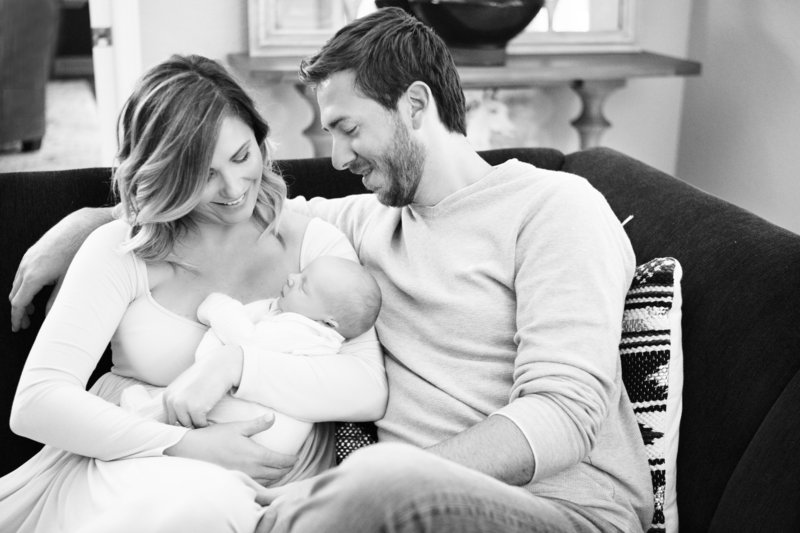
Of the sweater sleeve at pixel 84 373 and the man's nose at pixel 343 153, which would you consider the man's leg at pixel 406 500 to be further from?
the man's nose at pixel 343 153

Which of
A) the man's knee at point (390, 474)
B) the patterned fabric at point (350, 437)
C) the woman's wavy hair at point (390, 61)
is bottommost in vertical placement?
the patterned fabric at point (350, 437)

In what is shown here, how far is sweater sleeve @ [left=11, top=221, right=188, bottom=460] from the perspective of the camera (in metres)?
1.40

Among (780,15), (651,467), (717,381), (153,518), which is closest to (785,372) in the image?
(717,381)

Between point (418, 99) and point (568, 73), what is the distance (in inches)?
52.8

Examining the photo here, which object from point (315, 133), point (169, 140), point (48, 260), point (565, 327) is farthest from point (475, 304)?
point (315, 133)

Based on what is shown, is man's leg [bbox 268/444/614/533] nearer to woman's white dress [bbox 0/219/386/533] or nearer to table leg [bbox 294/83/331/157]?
woman's white dress [bbox 0/219/386/533]

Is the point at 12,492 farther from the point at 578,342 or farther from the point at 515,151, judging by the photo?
the point at 515,151

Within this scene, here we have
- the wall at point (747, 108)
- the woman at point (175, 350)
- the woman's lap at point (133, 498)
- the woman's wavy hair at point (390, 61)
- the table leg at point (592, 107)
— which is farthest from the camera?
the table leg at point (592, 107)

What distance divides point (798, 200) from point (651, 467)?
174 centimetres

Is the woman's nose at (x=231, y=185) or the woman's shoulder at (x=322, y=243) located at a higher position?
the woman's nose at (x=231, y=185)

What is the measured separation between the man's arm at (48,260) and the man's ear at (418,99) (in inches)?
23.7

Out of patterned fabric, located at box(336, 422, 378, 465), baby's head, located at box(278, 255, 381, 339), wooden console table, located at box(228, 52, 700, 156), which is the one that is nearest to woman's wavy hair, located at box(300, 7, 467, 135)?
baby's head, located at box(278, 255, 381, 339)

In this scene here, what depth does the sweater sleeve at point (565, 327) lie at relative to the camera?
1.34 meters

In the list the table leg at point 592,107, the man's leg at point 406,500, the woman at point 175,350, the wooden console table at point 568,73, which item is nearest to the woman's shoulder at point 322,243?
the woman at point 175,350
